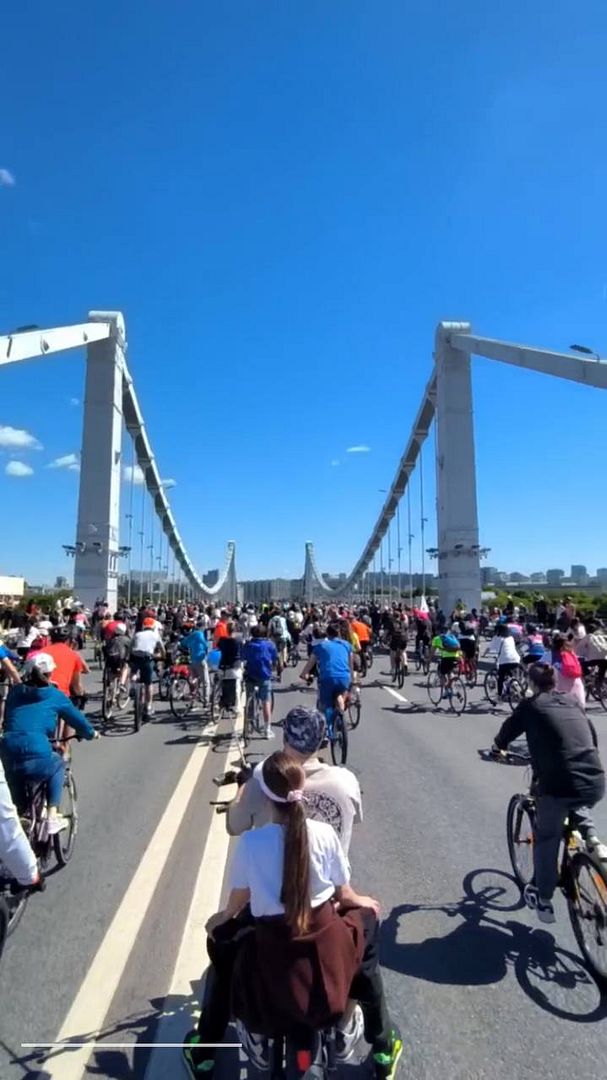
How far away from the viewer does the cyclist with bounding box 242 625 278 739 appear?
9.80 m

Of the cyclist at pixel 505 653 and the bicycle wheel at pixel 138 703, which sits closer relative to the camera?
the bicycle wheel at pixel 138 703

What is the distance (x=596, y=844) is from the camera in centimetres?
375

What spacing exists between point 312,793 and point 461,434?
36.8 meters

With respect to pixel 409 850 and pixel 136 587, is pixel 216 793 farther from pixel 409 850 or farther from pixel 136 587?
pixel 136 587

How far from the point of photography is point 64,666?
6863 millimetres

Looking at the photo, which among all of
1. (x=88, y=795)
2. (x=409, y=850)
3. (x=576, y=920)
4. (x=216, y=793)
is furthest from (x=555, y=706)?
(x=88, y=795)

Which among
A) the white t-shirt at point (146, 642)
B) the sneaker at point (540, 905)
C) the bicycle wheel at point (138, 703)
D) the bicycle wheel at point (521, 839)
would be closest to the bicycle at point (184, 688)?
the bicycle wheel at point (138, 703)

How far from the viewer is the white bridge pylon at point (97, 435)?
33.5 m

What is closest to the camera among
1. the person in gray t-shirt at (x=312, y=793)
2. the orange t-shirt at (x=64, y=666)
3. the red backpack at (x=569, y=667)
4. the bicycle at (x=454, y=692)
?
the person in gray t-shirt at (x=312, y=793)

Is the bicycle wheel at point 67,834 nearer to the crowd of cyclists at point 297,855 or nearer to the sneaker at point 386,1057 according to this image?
the crowd of cyclists at point 297,855

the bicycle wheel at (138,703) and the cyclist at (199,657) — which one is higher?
the cyclist at (199,657)

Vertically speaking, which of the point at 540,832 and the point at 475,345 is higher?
the point at 475,345

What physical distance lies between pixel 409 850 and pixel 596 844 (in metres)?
1.85

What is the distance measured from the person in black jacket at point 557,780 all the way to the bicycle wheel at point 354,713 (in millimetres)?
6622
